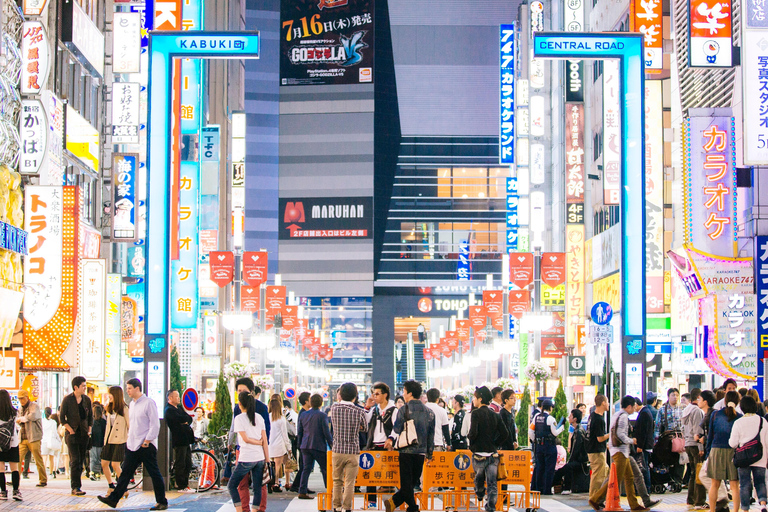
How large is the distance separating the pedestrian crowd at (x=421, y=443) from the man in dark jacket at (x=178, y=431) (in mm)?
17

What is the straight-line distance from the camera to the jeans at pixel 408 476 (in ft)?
45.7

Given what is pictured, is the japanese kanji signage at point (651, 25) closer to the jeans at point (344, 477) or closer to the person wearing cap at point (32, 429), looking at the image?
the person wearing cap at point (32, 429)

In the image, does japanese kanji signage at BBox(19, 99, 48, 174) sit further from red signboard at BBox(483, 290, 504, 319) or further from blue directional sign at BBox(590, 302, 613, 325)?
red signboard at BBox(483, 290, 504, 319)

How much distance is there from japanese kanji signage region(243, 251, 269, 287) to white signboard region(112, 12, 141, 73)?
44.9 ft

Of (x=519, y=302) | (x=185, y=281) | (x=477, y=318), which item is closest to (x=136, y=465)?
(x=185, y=281)

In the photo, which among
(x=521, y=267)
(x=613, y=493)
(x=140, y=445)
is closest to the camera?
(x=140, y=445)

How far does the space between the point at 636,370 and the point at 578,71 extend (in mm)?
28961

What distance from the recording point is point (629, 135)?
17.5 m

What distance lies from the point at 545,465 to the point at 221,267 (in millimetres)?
20696

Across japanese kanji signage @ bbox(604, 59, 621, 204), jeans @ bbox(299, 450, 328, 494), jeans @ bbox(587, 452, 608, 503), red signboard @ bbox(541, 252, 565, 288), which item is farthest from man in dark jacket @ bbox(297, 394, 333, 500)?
red signboard @ bbox(541, 252, 565, 288)

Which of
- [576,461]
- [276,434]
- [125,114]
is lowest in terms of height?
[576,461]

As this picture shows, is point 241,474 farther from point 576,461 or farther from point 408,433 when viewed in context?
point 576,461

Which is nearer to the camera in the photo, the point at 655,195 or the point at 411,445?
the point at 411,445

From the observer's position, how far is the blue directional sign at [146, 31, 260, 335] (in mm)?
17141
